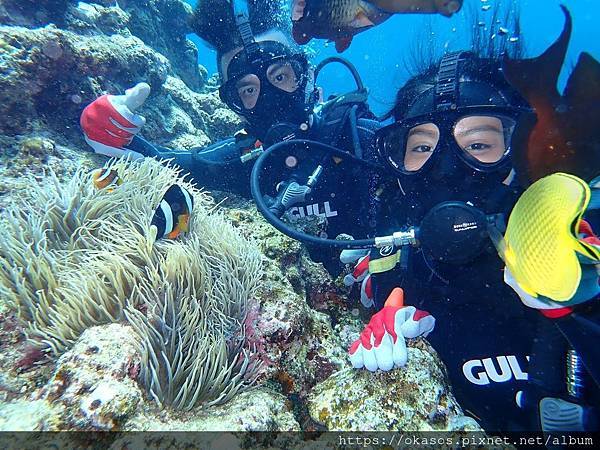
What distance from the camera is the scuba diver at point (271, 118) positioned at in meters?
3.53

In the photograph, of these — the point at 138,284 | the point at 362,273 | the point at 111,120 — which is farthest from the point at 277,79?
the point at 138,284

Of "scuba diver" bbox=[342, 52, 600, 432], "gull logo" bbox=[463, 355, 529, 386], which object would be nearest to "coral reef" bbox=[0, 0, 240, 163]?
"scuba diver" bbox=[342, 52, 600, 432]

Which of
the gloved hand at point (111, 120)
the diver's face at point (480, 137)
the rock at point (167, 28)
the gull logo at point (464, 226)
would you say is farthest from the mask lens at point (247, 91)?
the rock at point (167, 28)

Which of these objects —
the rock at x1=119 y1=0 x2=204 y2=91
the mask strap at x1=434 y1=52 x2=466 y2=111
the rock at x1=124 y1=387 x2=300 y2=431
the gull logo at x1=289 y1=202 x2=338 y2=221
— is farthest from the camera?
the rock at x1=119 y1=0 x2=204 y2=91

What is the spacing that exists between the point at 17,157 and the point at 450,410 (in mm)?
3826

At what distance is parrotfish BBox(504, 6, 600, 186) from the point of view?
1311 mm

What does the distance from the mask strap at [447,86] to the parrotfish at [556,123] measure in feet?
2.28

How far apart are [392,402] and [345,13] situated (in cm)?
248

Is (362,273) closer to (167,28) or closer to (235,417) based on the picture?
(235,417)

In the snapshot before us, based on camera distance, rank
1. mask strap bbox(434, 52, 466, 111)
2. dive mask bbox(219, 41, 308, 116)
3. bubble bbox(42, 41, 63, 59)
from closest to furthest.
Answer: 1. mask strap bbox(434, 52, 466, 111)
2. bubble bbox(42, 41, 63, 59)
3. dive mask bbox(219, 41, 308, 116)

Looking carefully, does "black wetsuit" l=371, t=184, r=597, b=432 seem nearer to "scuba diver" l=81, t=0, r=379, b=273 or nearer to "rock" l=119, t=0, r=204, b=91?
"scuba diver" l=81, t=0, r=379, b=273

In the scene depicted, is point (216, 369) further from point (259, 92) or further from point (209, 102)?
point (209, 102)

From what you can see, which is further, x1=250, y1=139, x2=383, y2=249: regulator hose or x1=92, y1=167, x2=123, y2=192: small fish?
x1=92, y1=167, x2=123, y2=192: small fish

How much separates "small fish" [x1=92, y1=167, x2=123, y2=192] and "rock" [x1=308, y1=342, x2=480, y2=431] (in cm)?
198
